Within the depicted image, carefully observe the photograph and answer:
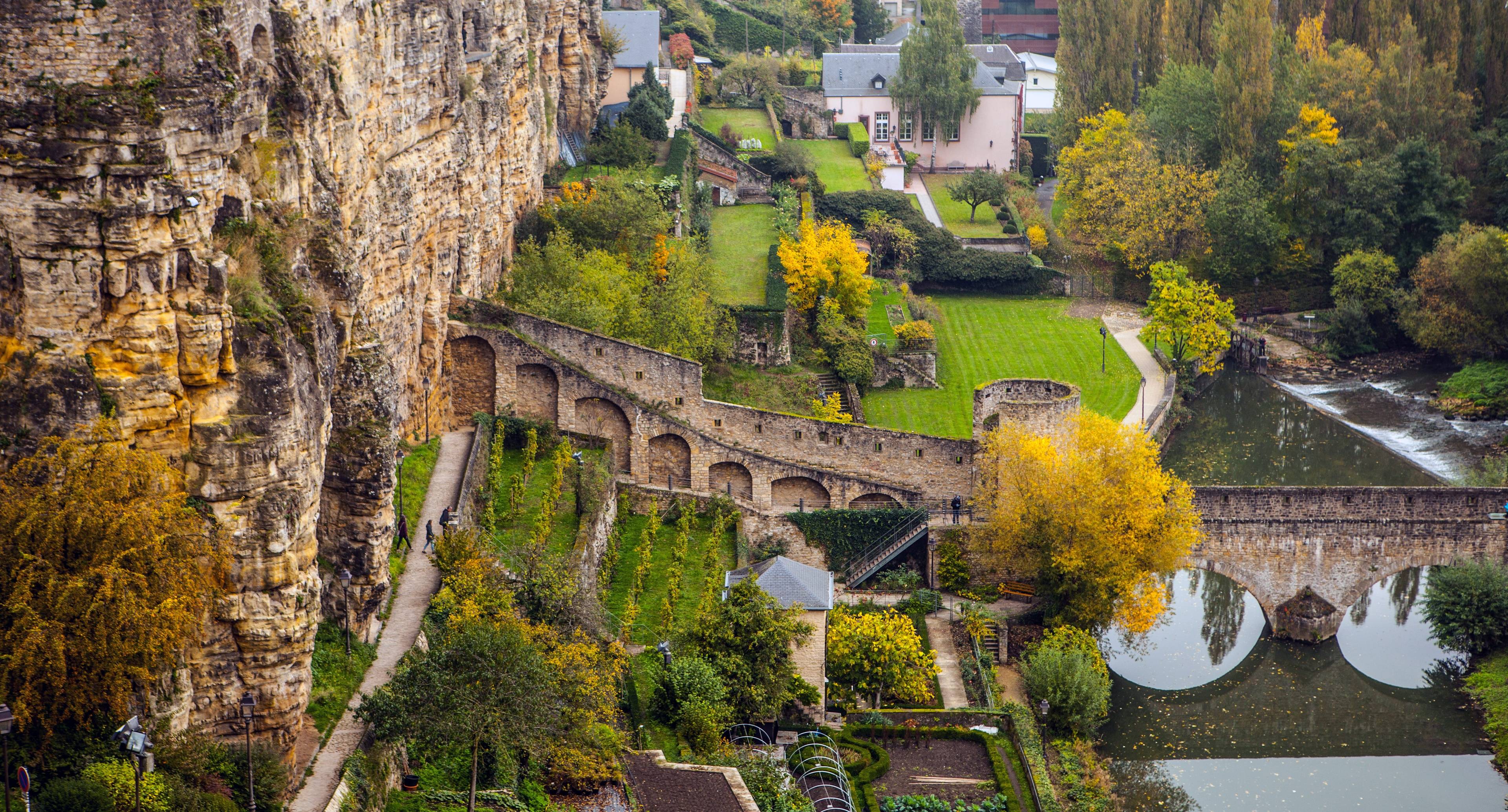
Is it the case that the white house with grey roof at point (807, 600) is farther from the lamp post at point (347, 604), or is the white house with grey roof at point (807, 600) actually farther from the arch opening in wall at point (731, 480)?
the arch opening in wall at point (731, 480)

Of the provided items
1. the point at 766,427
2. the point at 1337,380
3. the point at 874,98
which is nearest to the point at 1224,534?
the point at 766,427

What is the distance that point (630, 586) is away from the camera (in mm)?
42312

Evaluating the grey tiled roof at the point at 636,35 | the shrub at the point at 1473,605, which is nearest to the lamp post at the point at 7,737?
the shrub at the point at 1473,605

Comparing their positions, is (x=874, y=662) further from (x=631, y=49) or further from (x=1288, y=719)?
(x=631, y=49)

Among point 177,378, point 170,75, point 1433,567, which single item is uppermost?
point 170,75

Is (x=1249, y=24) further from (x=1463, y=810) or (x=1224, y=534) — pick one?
(x=1463, y=810)

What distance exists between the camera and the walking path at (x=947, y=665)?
40.8 metres

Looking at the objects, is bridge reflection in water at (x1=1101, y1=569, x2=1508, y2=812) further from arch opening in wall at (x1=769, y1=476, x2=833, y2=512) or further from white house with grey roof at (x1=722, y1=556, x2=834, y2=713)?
arch opening in wall at (x1=769, y1=476, x2=833, y2=512)

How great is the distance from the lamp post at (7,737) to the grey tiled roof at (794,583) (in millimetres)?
17495

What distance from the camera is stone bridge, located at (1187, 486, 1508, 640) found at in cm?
4575

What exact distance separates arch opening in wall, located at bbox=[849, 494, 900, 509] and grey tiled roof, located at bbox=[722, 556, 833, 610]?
31.4 feet

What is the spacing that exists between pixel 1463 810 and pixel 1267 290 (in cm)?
3609

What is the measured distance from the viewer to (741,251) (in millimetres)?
66938

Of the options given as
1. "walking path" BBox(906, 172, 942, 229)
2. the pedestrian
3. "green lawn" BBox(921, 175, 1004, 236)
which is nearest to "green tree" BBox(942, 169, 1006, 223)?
"green lawn" BBox(921, 175, 1004, 236)
